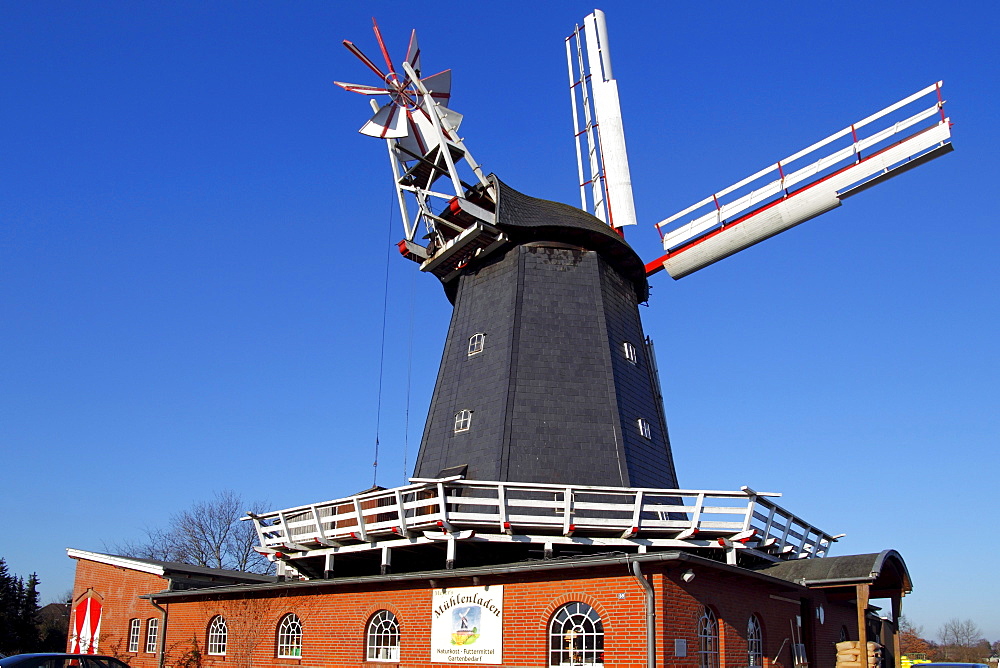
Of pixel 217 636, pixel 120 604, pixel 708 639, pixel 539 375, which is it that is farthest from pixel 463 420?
pixel 120 604

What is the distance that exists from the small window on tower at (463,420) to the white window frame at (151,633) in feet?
29.1

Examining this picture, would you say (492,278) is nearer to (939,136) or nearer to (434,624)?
(434,624)

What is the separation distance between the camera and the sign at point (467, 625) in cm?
1320

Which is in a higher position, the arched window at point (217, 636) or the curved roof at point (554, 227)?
the curved roof at point (554, 227)

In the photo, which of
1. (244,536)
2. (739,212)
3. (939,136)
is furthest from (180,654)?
(244,536)

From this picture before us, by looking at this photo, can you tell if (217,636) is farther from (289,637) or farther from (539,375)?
(539,375)

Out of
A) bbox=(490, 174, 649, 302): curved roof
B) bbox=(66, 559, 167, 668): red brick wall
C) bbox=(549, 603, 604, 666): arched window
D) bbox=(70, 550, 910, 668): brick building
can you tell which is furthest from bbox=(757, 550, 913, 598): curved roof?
bbox=(66, 559, 167, 668): red brick wall

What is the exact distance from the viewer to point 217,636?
1786 cm

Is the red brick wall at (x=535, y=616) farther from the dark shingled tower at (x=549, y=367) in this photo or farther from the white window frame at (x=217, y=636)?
the dark shingled tower at (x=549, y=367)

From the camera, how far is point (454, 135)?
19281mm

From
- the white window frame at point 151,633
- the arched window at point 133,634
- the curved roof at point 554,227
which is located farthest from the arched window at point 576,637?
the arched window at point 133,634

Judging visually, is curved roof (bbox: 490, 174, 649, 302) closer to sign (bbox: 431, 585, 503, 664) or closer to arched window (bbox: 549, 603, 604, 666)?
sign (bbox: 431, 585, 503, 664)

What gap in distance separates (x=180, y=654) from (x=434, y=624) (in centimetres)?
786

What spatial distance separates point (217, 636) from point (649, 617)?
10463 mm
